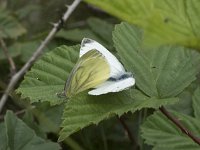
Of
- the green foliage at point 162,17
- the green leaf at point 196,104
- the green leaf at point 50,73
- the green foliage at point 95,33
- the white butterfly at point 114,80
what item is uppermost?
the green foliage at point 162,17

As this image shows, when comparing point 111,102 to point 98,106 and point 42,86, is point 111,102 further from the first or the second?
point 42,86

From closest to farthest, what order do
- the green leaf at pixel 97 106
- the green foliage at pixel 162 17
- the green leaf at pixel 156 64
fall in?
1. the green foliage at pixel 162 17
2. the green leaf at pixel 97 106
3. the green leaf at pixel 156 64

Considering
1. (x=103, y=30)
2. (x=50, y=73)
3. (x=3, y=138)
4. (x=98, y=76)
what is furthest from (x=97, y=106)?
(x=103, y=30)

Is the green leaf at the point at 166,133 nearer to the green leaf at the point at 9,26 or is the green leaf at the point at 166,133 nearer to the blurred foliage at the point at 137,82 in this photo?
the blurred foliage at the point at 137,82

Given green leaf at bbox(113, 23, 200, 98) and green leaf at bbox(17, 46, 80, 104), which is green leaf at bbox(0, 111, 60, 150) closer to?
green leaf at bbox(17, 46, 80, 104)

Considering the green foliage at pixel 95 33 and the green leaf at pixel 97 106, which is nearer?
the green leaf at pixel 97 106

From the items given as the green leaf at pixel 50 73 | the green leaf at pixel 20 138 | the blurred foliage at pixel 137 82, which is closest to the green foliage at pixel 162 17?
the blurred foliage at pixel 137 82

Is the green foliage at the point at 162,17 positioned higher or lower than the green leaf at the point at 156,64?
higher
